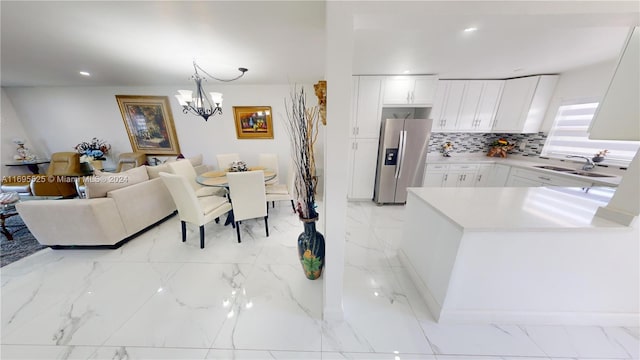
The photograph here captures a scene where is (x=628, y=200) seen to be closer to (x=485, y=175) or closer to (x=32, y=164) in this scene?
Answer: (x=485, y=175)

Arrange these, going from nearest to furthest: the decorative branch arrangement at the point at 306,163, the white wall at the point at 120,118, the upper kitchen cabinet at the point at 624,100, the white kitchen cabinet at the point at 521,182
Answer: the upper kitchen cabinet at the point at 624,100 < the decorative branch arrangement at the point at 306,163 < the white kitchen cabinet at the point at 521,182 < the white wall at the point at 120,118

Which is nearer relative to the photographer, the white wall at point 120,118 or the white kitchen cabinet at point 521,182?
the white kitchen cabinet at point 521,182

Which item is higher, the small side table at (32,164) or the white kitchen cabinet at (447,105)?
the white kitchen cabinet at (447,105)

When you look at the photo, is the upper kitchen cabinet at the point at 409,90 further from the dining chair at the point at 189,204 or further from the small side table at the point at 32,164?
the small side table at the point at 32,164

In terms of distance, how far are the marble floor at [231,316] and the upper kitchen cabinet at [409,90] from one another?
2.43m

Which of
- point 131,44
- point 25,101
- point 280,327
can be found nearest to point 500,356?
point 280,327

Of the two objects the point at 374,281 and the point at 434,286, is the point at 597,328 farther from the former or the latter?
the point at 374,281

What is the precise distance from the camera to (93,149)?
3.96 m

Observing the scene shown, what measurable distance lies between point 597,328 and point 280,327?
223 cm

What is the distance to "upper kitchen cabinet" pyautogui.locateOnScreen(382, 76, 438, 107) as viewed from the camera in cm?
299

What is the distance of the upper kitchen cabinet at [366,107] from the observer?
3016 millimetres

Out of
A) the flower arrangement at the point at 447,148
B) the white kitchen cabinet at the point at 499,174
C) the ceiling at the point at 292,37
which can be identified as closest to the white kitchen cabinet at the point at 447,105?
the ceiling at the point at 292,37

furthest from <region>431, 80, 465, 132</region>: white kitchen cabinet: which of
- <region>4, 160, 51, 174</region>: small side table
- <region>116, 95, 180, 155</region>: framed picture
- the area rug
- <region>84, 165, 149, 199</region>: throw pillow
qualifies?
<region>4, 160, 51, 174</region>: small side table

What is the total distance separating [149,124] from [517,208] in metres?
5.88
